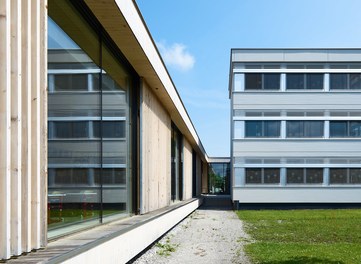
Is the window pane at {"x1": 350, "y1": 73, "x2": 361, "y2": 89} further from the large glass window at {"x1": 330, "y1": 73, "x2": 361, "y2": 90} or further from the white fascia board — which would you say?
the white fascia board

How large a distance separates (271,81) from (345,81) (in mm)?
4495

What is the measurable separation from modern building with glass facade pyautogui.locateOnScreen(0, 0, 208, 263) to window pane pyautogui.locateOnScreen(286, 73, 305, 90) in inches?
640

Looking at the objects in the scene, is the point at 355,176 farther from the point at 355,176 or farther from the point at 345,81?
the point at 345,81

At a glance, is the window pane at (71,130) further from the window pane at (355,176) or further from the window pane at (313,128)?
the window pane at (355,176)

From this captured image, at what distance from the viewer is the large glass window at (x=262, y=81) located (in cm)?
2830

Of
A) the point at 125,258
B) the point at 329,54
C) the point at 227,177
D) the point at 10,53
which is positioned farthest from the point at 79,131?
the point at 227,177

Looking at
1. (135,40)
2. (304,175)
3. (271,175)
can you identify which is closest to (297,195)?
(304,175)

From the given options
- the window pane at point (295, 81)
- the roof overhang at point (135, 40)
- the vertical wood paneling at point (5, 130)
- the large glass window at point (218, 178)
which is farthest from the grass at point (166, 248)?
the large glass window at point (218, 178)

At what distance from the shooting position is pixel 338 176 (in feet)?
92.9

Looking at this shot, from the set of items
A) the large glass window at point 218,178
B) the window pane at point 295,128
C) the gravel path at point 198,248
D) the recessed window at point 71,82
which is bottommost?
the large glass window at point 218,178

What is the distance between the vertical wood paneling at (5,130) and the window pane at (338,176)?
1035 inches

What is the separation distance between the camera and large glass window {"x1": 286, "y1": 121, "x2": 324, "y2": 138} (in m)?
28.4

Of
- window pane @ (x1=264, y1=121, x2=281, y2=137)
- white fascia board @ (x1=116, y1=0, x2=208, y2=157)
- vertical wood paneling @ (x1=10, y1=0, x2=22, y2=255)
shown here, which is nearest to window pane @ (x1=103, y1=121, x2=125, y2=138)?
white fascia board @ (x1=116, y1=0, x2=208, y2=157)

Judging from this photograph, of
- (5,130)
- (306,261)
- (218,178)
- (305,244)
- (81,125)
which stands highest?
(81,125)
